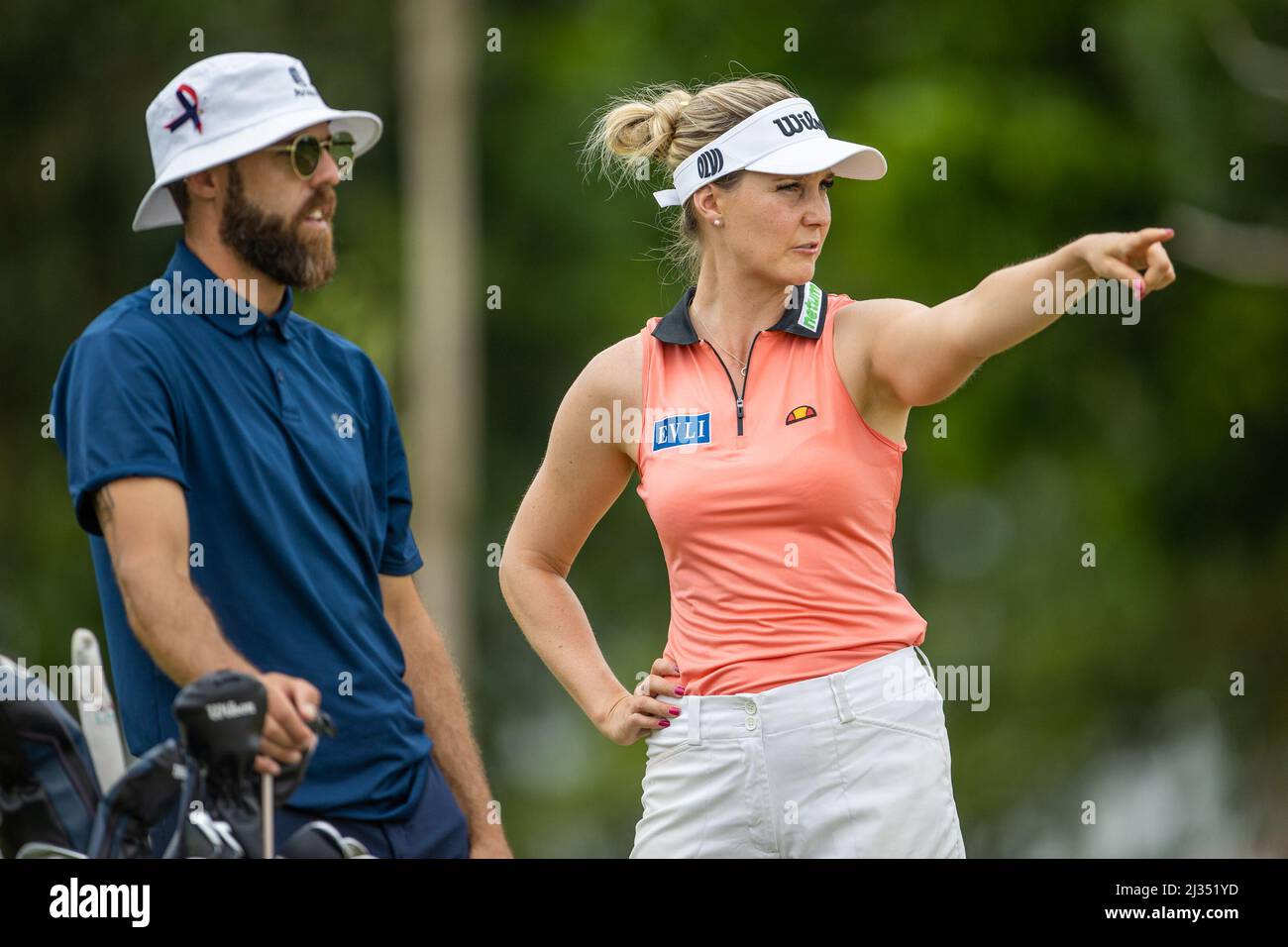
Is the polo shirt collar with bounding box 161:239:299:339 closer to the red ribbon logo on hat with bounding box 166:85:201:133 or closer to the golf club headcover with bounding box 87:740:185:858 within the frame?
the red ribbon logo on hat with bounding box 166:85:201:133

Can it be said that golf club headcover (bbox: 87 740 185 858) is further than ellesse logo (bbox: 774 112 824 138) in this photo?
No

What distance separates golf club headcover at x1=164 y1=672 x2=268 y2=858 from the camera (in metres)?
3.95

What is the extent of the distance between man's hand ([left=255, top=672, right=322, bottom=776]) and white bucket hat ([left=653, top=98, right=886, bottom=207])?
5.44ft

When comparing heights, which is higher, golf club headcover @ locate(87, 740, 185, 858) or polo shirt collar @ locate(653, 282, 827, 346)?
polo shirt collar @ locate(653, 282, 827, 346)

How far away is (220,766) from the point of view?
401 cm

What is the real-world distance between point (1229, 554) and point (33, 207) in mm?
9654

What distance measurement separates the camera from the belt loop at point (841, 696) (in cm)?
461

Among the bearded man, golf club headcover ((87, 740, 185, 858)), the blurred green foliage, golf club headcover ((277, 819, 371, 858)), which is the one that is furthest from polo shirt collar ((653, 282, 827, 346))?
the blurred green foliage

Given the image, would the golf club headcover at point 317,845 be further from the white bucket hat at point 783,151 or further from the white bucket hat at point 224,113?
the white bucket hat at point 783,151

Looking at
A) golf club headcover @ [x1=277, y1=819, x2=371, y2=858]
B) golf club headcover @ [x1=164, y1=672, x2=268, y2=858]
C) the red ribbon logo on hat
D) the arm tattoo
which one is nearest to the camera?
golf club headcover @ [x1=164, y1=672, x2=268, y2=858]

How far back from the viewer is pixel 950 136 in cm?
1473

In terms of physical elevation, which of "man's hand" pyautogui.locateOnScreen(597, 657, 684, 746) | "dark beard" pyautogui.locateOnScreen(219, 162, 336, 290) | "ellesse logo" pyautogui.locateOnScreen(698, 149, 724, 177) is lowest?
"man's hand" pyautogui.locateOnScreen(597, 657, 684, 746)
